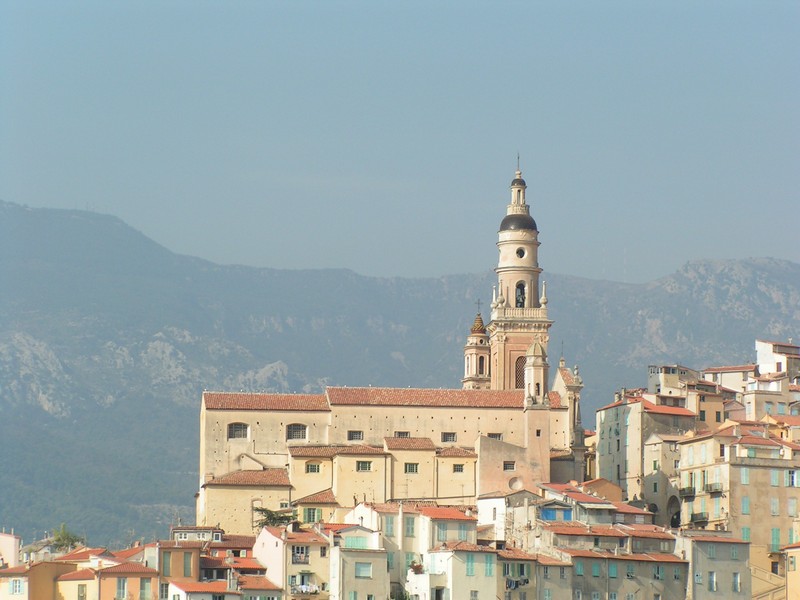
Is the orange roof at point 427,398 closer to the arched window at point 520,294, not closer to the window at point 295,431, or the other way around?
the window at point 295,431

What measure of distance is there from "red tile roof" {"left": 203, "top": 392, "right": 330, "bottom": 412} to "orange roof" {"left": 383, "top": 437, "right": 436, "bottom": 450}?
408 cm

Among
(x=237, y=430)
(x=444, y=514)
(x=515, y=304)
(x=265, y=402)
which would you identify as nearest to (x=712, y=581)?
(x=444, y=514)

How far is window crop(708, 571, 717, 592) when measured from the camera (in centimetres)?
8431

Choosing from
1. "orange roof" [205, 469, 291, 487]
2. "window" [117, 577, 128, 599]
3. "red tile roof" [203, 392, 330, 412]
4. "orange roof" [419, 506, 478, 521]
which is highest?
"red tile roof" [203, 392, 330, 412]

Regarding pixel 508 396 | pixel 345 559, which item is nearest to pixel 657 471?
pixel 508 396

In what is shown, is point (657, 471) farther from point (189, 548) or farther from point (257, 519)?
point (189, 548)

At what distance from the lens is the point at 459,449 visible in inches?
3821

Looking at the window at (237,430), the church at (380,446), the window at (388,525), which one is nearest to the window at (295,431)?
the church at (380,446)

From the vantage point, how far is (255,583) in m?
82.0

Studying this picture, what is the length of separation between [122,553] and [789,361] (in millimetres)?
50013

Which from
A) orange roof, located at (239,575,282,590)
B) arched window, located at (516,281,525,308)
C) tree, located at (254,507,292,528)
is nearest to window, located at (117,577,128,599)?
orange roof, located at (239,575,282,590)

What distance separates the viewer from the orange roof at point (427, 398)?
99.2 metres

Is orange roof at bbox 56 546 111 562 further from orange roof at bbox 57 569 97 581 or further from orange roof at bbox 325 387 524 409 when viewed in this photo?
orange roof at bbox 325 387 524 409

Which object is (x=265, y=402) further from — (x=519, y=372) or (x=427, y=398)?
(x=519, y=372)
